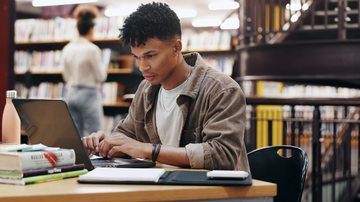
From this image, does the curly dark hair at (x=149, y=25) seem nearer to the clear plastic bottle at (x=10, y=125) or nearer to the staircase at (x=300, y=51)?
the clear plastic bottle at (x=10, y=125)

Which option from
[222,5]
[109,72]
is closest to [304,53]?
[109,72]

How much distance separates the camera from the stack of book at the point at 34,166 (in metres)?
1.40

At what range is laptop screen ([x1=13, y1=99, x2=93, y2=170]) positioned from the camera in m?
1.64

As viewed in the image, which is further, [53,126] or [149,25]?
[149,25]

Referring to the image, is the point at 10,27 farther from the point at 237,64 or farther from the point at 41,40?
the point at 41,40

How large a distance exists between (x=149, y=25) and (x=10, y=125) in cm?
60

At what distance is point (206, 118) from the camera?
1.92 m

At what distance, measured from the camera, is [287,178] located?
1.93 metres

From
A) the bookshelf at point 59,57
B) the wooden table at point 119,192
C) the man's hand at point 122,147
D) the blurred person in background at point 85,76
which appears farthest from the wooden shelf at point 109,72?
the wooden table at point 119,192

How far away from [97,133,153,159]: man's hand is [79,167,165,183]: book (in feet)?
0.74

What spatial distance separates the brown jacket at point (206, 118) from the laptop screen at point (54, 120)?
12.6 inches

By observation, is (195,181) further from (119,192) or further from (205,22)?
(205,22)

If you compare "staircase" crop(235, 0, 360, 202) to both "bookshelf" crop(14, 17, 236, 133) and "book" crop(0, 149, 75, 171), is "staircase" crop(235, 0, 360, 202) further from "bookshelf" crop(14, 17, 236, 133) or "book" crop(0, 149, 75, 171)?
"book" crop(0, 149, 75, 171)

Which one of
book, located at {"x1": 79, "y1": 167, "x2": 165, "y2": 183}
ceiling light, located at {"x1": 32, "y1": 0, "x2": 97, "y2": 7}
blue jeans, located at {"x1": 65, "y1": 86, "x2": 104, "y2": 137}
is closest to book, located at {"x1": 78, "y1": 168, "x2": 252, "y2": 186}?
book, located at {"x1": 79, "y1": 167, "x2": 165, "y2": 183}
